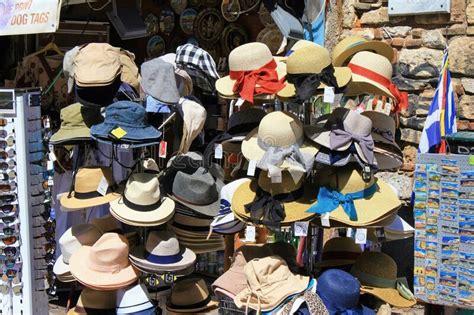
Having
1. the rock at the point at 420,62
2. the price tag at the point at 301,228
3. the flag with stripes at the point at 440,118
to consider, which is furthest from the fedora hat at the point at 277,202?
the rock at the point at 420,62

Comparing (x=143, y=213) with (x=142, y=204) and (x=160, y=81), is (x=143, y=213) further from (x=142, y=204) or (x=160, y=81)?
(x=160, y=81)

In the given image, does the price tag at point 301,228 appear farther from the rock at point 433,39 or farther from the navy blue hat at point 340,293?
the rock at point 433,39


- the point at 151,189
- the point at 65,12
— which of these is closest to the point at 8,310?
the point at 151,189

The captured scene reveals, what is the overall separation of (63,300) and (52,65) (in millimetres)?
2278

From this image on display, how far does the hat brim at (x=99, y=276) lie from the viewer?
401 cm

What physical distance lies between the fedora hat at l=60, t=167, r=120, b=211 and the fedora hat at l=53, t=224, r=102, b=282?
6.4 inches

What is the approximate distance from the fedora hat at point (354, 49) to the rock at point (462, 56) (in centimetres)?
102

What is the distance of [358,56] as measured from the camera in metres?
3.83

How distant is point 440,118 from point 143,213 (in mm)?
2068

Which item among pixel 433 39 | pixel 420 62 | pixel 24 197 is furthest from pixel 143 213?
pixel 433 39

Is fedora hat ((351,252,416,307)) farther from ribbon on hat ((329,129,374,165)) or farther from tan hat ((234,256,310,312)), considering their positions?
ribbon on hat ((329,129,374,165))

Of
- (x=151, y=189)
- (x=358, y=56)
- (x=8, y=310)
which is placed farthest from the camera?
(x=8, y=310)

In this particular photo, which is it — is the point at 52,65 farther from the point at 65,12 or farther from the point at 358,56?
the point at 358,56

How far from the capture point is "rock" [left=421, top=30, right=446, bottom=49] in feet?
16.1
